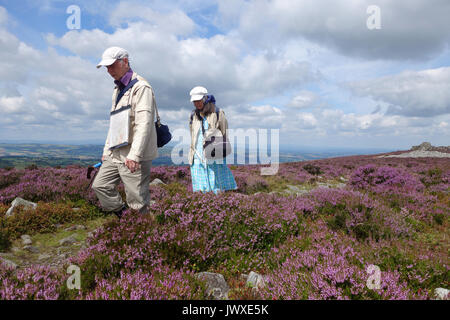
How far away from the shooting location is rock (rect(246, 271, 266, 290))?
105 inches

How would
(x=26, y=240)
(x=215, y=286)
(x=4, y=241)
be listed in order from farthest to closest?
(x=26, y=240), (x=4, y=241), (x=215, y=286)

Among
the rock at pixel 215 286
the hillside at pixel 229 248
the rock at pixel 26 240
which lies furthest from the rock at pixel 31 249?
the rock at pixel 215 286

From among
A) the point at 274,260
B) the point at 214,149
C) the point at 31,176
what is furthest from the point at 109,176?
the point at 31,176

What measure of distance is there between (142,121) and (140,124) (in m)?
0.05

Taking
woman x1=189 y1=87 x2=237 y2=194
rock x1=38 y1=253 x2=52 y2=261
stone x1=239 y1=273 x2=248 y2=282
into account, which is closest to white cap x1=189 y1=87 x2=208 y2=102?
woman x1=189 y1=87 x2=237 y2=194

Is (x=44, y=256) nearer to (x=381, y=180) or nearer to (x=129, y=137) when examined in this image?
(x=129, y=137)

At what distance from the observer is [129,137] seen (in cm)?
372

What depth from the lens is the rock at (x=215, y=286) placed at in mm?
2441

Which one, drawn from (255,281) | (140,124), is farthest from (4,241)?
(255,281)

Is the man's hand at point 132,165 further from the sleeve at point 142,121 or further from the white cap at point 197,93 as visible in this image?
the white cap at point 197,93

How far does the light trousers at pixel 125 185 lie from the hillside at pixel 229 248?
29 cm

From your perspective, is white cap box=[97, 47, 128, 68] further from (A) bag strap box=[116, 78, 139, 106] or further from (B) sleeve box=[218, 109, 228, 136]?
(B) sleeve box=[218, 109, 228, 136]

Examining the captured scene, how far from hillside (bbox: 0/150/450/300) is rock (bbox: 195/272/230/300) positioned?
0.03 meters
